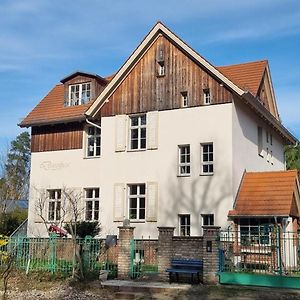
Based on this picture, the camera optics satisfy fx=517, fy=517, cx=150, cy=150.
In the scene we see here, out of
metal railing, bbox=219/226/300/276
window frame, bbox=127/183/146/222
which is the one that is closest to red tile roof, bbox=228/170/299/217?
metal railing, bbox=219/226/300/276

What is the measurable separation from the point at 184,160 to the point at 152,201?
96.3 inches

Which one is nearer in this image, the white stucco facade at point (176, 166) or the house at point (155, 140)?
the white stucco facade at point (176, 166)

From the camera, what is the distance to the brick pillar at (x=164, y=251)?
17.5m

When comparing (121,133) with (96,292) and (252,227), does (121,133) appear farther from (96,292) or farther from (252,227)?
(96,292)

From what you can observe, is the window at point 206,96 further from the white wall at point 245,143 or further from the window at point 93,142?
Answer: the window at point 93,142

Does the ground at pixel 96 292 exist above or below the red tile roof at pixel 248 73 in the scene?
below

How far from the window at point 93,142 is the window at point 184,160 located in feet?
16.9

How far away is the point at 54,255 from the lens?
1947 centimetres

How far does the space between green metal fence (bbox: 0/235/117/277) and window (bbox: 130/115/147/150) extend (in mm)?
6423

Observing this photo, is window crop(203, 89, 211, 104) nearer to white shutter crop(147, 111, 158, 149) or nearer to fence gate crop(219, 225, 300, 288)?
white shutter crop(147, 111, 158, 149)

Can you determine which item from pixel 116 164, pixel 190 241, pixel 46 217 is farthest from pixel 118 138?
pixel 190 241

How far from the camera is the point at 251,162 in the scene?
83.7ft

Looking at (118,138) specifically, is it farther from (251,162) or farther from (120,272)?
(120,272)

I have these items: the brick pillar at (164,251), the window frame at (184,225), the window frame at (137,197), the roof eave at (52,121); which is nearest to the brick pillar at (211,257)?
the brick pillar at (164,251)
